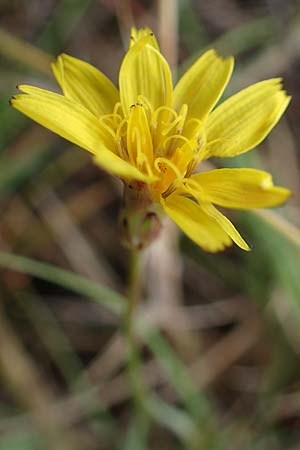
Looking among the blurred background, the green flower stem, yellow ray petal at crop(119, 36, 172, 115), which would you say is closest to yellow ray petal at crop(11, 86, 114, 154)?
yellow ray petal at crop(119, 36, 172, 115)

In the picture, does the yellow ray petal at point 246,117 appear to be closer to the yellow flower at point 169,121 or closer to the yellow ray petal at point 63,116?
the yellow flower at point 169,121

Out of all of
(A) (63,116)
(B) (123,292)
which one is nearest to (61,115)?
(A) (63,116)

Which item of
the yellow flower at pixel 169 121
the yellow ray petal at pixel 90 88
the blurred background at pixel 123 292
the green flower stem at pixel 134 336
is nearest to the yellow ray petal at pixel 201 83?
the yellow flower at pixel 169 121

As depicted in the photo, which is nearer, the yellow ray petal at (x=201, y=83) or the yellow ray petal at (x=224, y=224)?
the yellow ray petal at (x=224, y=224)

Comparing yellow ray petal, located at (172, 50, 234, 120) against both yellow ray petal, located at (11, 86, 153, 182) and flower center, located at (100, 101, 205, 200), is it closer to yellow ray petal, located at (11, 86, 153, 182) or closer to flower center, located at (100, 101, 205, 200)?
flower center, located at (100, 101, 205, 200)

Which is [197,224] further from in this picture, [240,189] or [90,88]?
[90,88]

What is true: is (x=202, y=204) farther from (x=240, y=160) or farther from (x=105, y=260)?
(x=105, y=260)

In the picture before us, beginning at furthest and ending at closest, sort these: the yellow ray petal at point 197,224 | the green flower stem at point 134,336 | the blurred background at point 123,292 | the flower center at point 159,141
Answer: the blurred background at point 123,292 → the green flower stem at point 134,336 → the flower center at point 159,141 → the yellow ray petal at point 197,224
